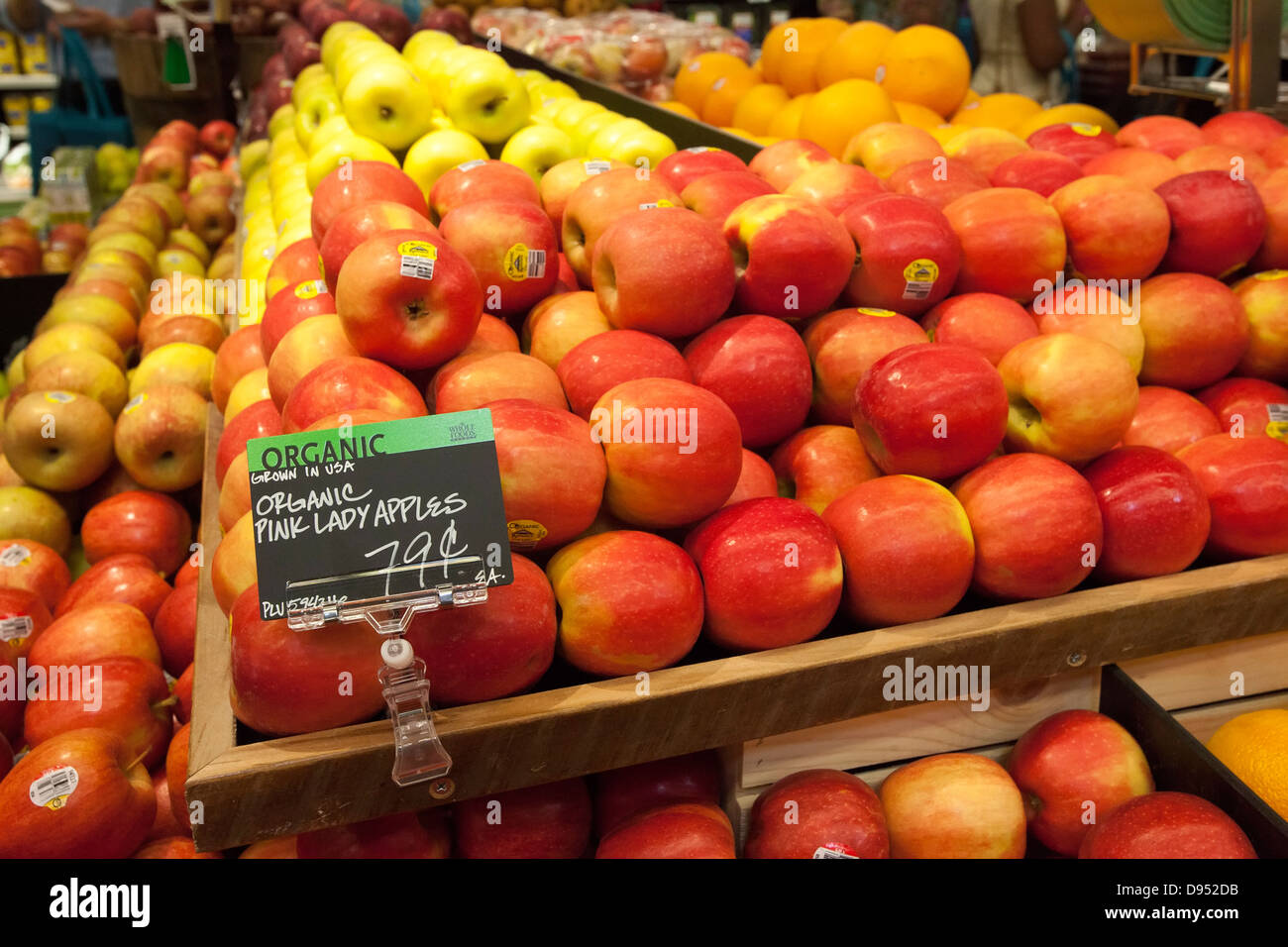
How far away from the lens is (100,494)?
2.39 metres

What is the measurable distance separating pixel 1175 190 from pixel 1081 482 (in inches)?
29.3

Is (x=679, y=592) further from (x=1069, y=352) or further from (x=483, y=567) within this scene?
(x=1069, y=352)

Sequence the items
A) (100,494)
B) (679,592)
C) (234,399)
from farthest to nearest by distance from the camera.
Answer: (100,494) < (234,399) < (679,592)

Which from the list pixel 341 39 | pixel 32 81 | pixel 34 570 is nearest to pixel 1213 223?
pixel 34 570

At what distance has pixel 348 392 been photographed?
3.86 ft

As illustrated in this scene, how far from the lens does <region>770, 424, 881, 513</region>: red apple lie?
1.36 meters

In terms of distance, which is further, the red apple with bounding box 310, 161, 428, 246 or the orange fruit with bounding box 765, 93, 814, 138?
the orange fruit with bounding box 765, 93, 814, 138

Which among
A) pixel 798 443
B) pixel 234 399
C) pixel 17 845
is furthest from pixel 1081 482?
pixel 17 845

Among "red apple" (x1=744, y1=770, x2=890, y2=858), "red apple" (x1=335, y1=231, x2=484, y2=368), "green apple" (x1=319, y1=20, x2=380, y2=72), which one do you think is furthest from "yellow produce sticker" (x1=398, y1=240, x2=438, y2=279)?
"green apple" (x1=319, y1=20, x2=380, y2=72)

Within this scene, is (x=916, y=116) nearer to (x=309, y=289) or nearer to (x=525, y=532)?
(x=309, y=289)

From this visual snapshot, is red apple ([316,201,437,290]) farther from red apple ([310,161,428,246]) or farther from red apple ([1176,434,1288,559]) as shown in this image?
red apple ([1176,434,1288,559])

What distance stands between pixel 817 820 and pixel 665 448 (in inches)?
19.3

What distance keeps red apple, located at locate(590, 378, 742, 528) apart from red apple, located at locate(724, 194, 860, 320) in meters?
0.30

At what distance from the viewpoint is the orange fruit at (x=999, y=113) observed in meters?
2.85
